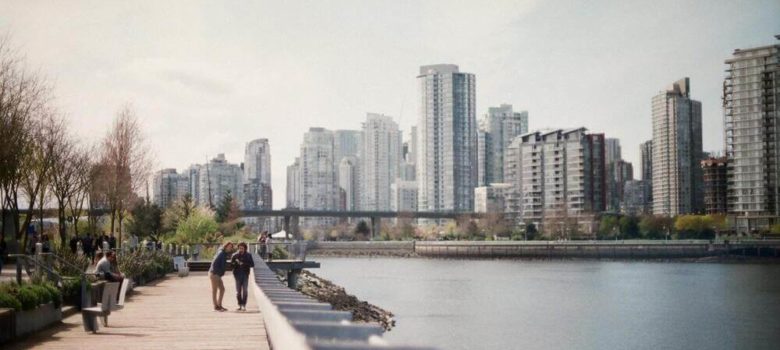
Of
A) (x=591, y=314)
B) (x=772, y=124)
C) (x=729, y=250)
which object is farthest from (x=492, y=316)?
(x=772, y=124)

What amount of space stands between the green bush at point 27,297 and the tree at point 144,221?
5003 centimetres

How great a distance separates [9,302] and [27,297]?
3.18 feet

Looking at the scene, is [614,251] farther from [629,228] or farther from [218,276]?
[218,276]

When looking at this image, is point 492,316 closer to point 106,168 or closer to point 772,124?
point 106,168

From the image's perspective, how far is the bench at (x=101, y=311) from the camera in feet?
62.5

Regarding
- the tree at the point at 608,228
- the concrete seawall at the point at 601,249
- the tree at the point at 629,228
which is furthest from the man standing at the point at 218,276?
the tree at the point at 608,228

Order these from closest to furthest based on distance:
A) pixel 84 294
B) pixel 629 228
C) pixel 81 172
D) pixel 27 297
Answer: pixel 27 297
pixel 84 294
pixel 81 172
pixel 629 228

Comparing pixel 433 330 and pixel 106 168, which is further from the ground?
pixel 106 168

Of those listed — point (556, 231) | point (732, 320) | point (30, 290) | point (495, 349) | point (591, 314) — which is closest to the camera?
point (30, 290)

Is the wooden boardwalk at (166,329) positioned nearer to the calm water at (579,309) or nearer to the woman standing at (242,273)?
the woman standing at (242,273)

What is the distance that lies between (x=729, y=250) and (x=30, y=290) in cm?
14467

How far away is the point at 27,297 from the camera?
19281 millimetres

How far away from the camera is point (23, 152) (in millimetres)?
38406

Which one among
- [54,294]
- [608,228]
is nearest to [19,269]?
[54,294]
